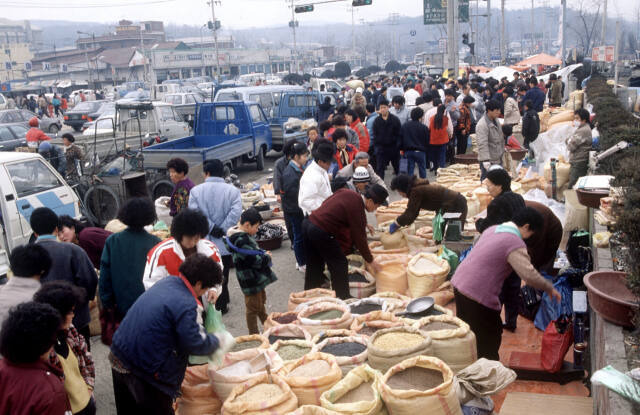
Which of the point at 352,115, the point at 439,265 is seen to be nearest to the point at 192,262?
the point at 439,265

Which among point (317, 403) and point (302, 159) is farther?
point (302, 159)

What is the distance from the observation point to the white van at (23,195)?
22.6 feet

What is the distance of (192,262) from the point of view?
3.28m

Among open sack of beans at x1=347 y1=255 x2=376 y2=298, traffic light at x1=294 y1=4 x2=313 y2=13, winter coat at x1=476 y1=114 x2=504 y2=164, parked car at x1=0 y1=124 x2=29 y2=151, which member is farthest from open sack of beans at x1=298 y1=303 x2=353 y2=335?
traffic light at x1=294 y1=4 x2=313 y2=13

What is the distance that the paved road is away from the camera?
4.96 meters

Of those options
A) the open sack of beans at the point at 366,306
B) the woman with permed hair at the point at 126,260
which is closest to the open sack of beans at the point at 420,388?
the open sack of beans at the point at 366,306

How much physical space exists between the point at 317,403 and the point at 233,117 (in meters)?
11.2

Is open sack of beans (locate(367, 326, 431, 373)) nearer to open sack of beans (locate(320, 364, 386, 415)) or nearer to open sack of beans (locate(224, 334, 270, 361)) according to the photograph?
open sack of beans (locate(320, 364, 386, 415))

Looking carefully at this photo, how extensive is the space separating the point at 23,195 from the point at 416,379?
6013mm

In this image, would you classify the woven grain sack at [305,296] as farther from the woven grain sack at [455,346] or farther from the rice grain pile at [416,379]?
the rice grain pile at [416,379]

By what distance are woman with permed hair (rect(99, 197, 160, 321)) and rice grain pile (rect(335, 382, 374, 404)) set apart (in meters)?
1.89

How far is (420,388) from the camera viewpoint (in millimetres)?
3555

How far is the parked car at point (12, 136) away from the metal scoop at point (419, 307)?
15.2m

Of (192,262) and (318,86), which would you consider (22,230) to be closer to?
(192,262)
